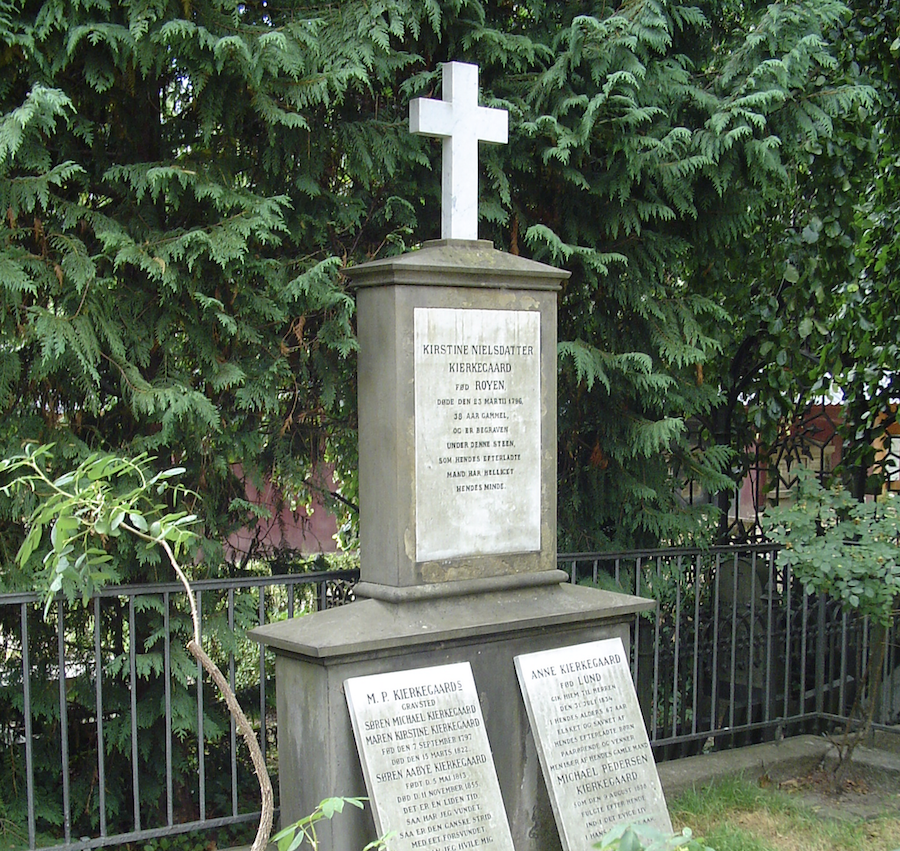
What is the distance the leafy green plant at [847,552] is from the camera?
15.0 ft

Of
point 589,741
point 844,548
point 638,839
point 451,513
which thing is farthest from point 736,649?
point 638,839

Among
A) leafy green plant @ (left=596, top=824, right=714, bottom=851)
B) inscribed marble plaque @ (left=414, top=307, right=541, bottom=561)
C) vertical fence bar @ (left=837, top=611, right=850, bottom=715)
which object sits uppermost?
inscribed marble plaque @ (left=414, top=307, right=541, bottom=561)

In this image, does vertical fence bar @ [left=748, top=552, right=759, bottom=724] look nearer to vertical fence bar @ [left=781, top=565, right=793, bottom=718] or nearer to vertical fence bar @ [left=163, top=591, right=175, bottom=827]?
vertical fence bar @ [left=781, top=565, right=793, bottom=718]

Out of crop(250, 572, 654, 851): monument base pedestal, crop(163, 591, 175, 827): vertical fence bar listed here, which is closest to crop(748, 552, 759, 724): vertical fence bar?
crop(250, 572, 654, 851): monument base pedestal

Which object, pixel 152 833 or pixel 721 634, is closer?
pixel 152 833

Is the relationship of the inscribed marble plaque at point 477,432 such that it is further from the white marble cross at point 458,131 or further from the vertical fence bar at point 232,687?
the vertical fence bar at point 232,687

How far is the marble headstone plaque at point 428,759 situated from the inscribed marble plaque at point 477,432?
1.59 feet

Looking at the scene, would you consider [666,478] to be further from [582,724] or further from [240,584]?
[240,584]

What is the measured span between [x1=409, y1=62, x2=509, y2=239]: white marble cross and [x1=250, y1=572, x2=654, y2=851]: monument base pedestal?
57.3 inches

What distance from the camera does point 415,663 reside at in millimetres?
3684

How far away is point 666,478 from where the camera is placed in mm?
5184

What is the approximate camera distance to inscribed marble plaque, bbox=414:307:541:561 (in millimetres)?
3775

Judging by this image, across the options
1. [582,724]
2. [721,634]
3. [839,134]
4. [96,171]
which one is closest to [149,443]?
[96,171]

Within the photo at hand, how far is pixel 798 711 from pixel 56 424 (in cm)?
435
